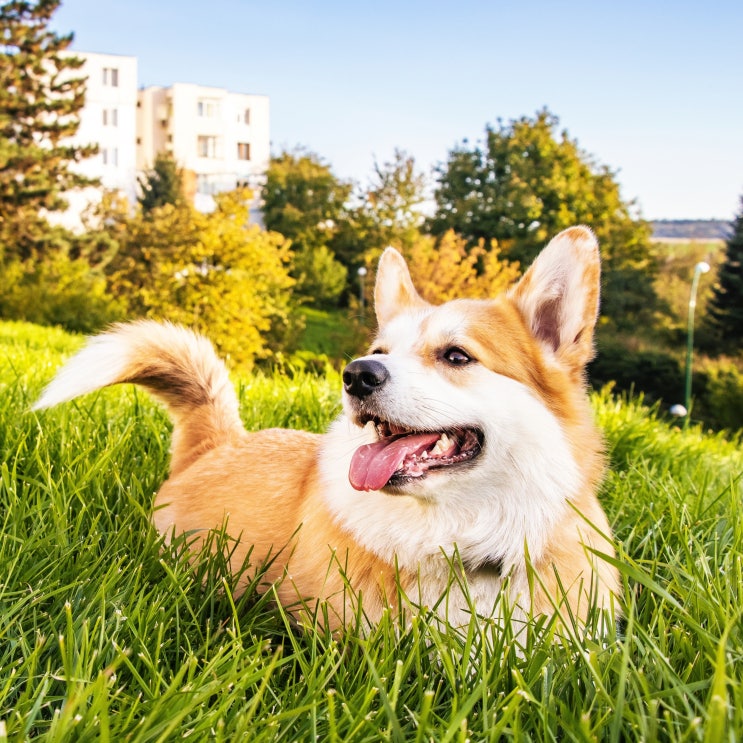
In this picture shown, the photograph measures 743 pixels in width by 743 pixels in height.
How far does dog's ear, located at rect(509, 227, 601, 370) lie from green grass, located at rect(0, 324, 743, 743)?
2.54 feet

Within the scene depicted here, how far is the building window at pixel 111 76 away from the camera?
210ft

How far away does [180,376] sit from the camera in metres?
3.46

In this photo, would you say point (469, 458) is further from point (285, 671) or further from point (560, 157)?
point (560, 157)

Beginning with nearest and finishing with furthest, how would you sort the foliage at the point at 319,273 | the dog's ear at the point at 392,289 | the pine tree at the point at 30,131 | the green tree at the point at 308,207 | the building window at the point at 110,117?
the dog's ear at the point at 392,289, the pine tree at the point at 30,131, the foliage at the point at 319,273, the green tree at the point at 308,207, the building window at the point at 110,117

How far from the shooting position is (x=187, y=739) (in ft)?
5.30

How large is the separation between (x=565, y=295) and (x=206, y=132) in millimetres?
74187

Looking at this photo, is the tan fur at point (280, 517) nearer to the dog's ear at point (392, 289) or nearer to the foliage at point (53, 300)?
the dog's ear at point (392, 289)

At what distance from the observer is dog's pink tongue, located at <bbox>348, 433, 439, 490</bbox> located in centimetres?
240

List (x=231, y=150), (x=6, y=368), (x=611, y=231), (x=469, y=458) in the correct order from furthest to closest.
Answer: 1. (x=231, y=150)
2. (x=611, y=231)
3. (x=6, y=368)
4. (x=469, y=458)

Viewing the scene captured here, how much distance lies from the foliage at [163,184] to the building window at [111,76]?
45.8 feet

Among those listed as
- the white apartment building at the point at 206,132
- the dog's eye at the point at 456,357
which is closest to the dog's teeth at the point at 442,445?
the dog's eye at the point at 456,357

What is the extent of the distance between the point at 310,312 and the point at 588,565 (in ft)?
158

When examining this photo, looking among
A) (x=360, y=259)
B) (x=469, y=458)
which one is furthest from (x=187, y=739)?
(x=360, y=259)

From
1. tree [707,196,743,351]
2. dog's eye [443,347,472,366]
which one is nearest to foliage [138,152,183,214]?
tree [707,196,743,351]
